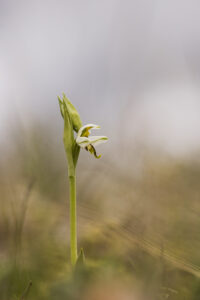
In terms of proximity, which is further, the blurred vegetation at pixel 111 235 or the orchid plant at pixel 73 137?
the orchid plant at pixel 73 137

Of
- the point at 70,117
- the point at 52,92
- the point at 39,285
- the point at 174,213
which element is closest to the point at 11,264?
the point at 39,285

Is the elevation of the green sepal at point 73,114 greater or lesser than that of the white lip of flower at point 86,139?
greater

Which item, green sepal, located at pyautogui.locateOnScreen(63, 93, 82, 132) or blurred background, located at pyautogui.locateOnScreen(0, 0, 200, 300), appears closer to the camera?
blurred background, located at pyautogui.locateOnScreen(0, 0, 200, 300)

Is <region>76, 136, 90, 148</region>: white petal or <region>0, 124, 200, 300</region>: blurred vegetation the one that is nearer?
<region>0, 124, 200, 300</region>: blurred vegetation

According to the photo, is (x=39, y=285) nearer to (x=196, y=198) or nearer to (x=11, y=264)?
(x=11, y=264)

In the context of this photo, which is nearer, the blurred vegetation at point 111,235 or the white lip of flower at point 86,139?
the blurred vegetation at point 111,235

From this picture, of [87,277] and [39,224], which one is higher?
[87,277]

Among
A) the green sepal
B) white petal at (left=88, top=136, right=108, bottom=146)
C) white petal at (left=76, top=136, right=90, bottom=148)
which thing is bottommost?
white petal at (left=88, top=136, right=108, bottom=146)

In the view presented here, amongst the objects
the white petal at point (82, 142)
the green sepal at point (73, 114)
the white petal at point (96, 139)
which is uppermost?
the green sepal at point (73, 114)

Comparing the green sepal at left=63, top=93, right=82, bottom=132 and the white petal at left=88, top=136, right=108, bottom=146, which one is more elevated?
the green sepal at left=63, top=93, right=82, bottom=132
